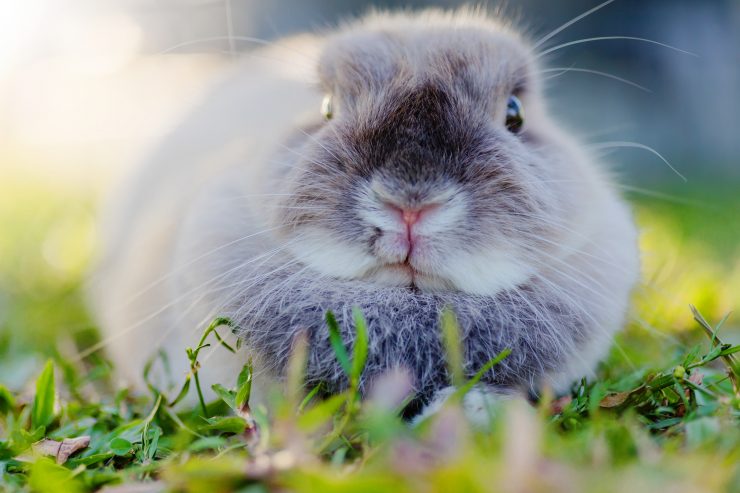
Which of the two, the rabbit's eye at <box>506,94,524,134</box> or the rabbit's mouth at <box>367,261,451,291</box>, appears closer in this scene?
the rabbit's mouth at <box>367,261,451,291</box>

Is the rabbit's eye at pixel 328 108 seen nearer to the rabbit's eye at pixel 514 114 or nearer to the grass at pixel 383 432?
the rabbit's eye at pixel 514 114

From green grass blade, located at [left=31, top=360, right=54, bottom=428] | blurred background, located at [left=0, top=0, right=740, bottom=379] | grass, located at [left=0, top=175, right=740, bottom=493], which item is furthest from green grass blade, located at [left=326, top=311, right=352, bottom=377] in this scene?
blurred background, located at [left=0, top=0, right=740, bottom=379]

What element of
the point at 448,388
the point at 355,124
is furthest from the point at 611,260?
the point at 355,124

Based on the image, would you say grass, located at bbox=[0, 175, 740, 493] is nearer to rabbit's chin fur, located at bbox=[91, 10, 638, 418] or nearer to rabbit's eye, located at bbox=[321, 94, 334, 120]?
rabbit's chin fur, located at bbox=[91, 10, 638, 418]

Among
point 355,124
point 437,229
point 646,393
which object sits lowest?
point 646,393

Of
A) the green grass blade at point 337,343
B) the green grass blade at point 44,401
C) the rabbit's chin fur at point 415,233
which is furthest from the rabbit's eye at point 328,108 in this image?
the green grass blade at point 44,401

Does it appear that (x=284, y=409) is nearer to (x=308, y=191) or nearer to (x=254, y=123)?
(x=308, y=191)

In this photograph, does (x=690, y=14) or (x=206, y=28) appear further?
(x=690, y=14)
